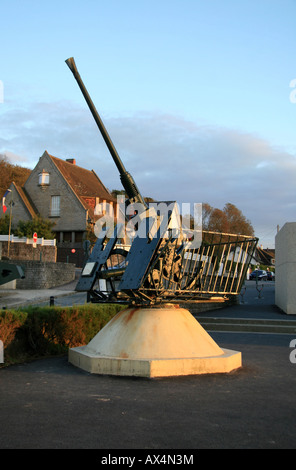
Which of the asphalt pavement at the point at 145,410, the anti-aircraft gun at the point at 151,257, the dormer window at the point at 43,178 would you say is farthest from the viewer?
the dormer window at the point at 43,178

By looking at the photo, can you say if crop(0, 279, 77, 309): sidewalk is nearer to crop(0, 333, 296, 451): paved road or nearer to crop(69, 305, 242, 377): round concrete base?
crop(69, 305, 242, 377): round concrete base

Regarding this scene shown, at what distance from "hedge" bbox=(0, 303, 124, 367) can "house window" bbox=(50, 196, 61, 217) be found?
40.3 metres

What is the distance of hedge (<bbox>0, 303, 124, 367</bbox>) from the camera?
7.91 metres

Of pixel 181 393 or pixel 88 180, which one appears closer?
pixel 181 393

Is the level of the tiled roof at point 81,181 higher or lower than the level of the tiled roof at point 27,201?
higher

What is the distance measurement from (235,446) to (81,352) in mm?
3988

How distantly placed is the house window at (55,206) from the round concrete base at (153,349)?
42.4 metres

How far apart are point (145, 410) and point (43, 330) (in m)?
4.10

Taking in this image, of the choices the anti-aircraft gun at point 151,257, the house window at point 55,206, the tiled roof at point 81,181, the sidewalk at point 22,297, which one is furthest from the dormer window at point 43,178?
the anti-aircraft gun at point 151,257

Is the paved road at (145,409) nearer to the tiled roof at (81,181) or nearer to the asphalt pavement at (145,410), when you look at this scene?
the asphalt pavement at (145,410)

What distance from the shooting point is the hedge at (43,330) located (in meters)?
7.91

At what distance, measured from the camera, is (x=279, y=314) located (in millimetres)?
15930

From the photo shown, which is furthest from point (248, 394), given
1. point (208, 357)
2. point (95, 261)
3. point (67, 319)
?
point (67, 319)
